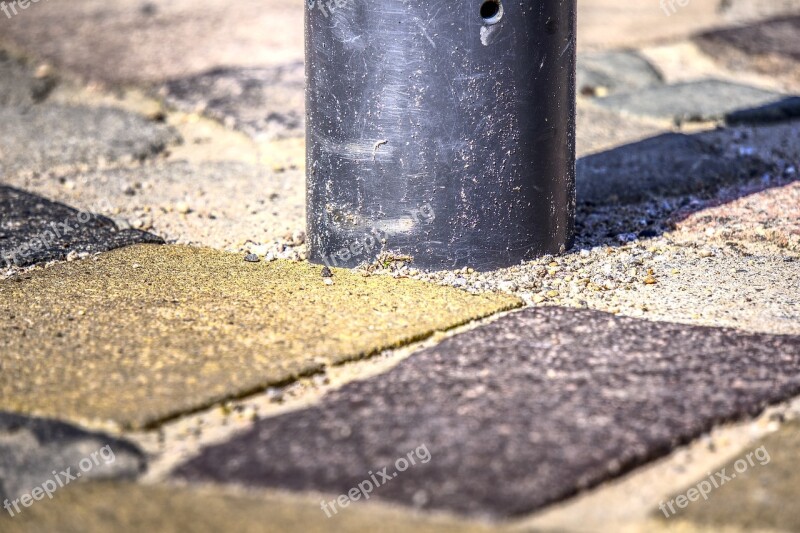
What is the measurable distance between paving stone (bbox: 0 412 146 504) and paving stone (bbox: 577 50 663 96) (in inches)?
126

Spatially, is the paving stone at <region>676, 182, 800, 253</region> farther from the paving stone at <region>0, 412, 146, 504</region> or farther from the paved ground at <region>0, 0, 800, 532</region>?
the paving stone at <region>0, 412, 146, 504</region>

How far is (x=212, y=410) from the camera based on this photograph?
1863 millimetres

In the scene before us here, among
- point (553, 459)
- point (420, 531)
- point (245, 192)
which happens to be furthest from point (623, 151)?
point (420, 531)

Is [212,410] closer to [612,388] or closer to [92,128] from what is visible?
[612,388]

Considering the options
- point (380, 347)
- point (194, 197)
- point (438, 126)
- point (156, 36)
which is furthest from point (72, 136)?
point (380, 347)

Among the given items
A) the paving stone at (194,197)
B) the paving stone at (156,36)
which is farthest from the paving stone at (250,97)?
the paving stone at (194,197)

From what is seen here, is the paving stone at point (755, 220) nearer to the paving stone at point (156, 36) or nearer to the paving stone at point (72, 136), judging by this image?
the paving stone at point (72, 136)

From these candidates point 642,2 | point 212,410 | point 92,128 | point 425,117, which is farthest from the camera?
point 642,2

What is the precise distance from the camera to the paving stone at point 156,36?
15.8 ft

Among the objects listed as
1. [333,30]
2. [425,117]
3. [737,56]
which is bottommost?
[737,56]

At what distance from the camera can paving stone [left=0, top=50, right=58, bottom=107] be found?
4445mm

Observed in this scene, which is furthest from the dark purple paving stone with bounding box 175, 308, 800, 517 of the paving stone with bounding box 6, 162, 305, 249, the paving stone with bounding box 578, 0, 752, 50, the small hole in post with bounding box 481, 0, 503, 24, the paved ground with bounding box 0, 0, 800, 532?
the paving stone with bounding box 578, 0, 752, 50

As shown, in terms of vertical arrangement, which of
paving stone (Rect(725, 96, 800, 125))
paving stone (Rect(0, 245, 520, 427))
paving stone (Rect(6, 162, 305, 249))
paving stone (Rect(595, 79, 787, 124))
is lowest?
paving stone (Rect(725, 96, 800, 125))

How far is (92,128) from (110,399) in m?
2.41
